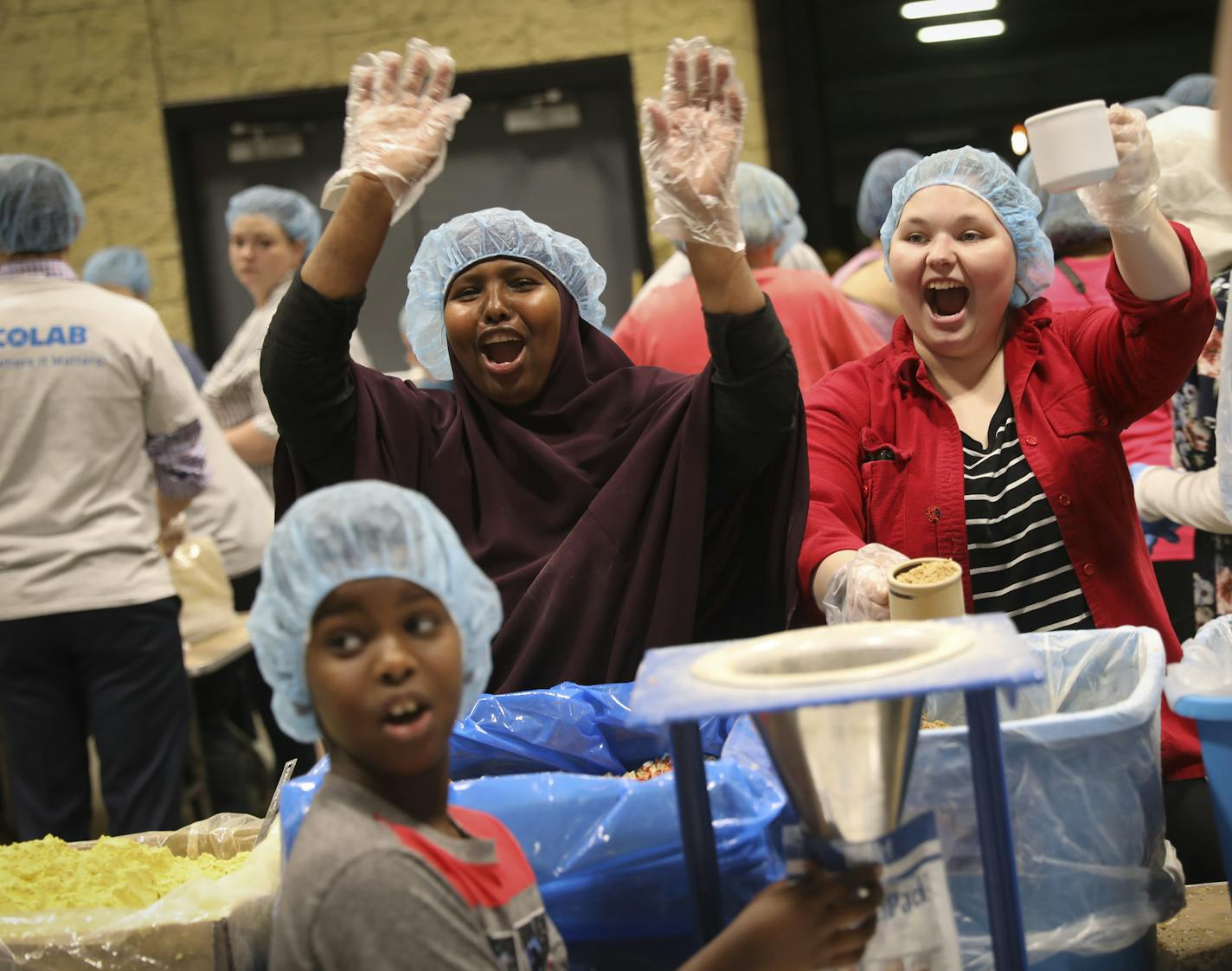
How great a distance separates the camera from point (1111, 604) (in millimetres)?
2256

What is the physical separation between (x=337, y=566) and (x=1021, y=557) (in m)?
1.31

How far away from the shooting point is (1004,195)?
2.41 m

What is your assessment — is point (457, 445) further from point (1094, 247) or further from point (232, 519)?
point (232, 519)

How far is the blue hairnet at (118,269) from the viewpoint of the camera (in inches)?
241

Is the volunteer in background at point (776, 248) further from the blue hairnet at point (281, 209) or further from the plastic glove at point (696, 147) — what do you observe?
the plastic glove at point (696, 147)

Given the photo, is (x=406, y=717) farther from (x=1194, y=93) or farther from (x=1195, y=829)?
(x=1194, y=93)

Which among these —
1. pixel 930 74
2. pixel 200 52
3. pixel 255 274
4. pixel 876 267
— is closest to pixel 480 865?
pixel 876 267

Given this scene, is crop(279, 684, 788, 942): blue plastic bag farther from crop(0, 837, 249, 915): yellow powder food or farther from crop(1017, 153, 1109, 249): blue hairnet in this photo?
crop(1017, 153, 1109, 249): blue hairnet

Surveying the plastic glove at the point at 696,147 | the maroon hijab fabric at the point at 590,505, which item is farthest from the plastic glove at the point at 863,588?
the plastic glove at the point at 696,147

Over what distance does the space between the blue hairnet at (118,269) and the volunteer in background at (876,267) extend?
299 cm

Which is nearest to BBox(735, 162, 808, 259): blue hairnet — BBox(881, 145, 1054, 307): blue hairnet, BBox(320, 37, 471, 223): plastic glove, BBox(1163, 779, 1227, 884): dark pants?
BBox(881, 145, 1054, 307): blue hairnet

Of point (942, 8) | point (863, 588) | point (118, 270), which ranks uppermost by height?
point (942, 8)

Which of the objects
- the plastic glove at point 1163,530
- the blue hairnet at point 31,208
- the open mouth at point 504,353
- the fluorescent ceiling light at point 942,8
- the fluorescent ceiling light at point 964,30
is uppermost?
the fluorescent ceiling light at point 942,8

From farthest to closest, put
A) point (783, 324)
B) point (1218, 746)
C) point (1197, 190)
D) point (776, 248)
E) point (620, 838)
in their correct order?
point (776, 248)
point (783, 324)
point (1197, 190)
point (1218, 746)
point (620, 838)
